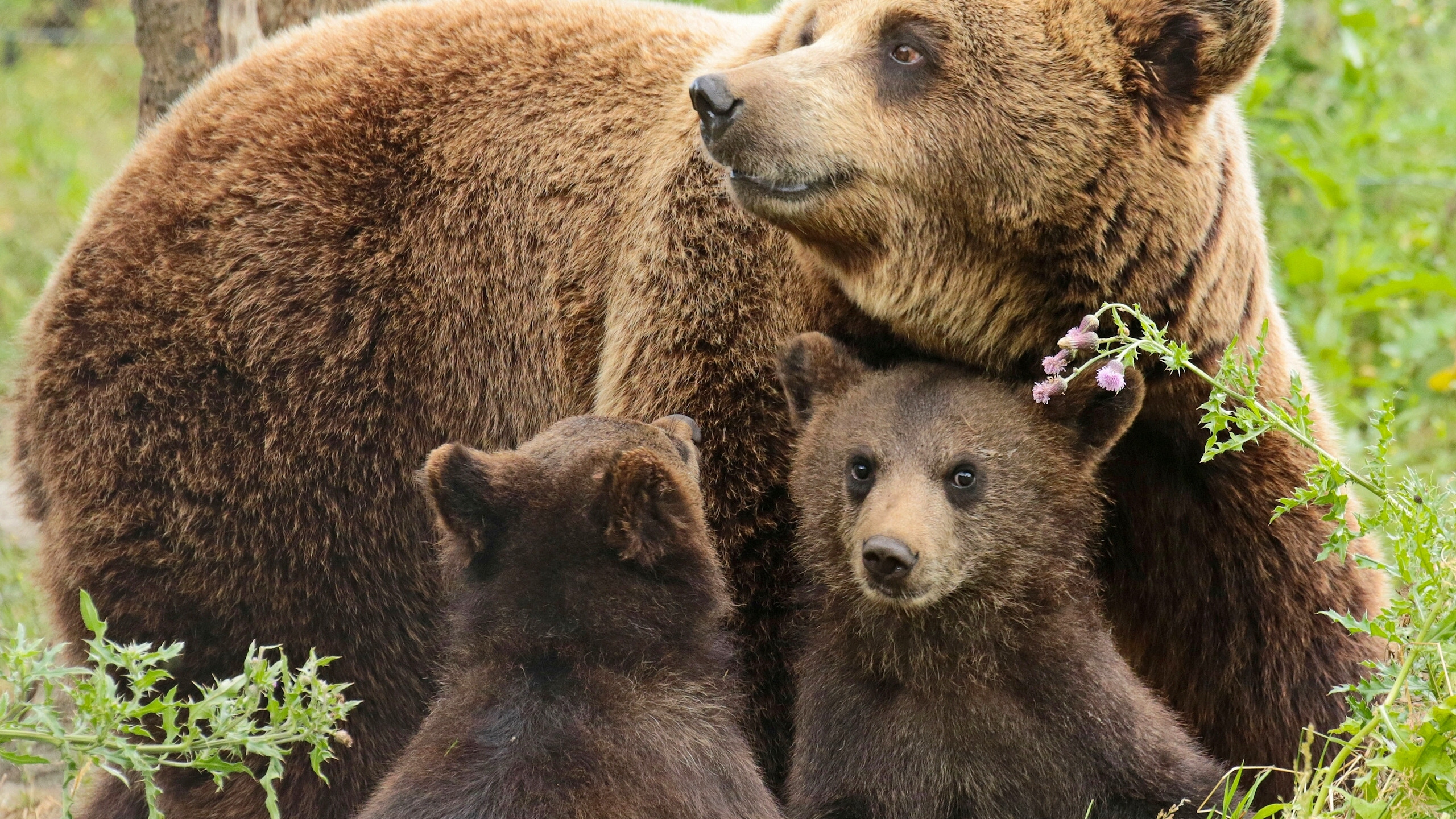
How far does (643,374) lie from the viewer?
5.11m

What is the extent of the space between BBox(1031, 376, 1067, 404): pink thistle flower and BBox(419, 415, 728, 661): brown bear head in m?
1.01

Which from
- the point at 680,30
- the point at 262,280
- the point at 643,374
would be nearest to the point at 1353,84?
the point at 680,30

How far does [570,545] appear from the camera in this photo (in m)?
4.25

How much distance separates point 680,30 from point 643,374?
150 centimetres

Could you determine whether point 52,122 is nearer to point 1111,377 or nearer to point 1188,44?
point 1188,44

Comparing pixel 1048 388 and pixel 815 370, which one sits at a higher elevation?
pixel 1048 388

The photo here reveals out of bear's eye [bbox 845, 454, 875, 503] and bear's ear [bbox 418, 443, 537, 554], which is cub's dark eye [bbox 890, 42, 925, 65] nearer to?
bear's eye [bbox 845, 454, 875, 503]

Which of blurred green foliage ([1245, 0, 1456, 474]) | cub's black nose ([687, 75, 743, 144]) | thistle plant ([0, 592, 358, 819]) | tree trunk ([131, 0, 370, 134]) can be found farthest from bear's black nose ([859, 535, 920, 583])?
blurred green foliage ([1245, 0, 1456, 474])

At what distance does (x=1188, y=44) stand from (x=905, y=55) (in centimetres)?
78

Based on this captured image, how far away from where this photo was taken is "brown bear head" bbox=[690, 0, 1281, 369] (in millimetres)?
4277

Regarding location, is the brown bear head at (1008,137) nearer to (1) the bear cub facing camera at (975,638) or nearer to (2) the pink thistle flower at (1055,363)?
(2) the pink thistle flower at (1055,363)

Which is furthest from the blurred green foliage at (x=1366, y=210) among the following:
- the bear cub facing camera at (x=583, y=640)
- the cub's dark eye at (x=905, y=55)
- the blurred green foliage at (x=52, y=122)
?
the blurred green foliage at (x=52, y=122)

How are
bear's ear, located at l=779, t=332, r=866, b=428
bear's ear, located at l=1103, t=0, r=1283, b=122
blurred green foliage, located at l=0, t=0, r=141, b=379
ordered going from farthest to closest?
blurred green foliage, located at l=0, t=0, r=141, b=379 → bear's ear, located at l=779, t=332, r=866, b=428 → bear's ear, located at l=1103, t=0, r=1283, b=122

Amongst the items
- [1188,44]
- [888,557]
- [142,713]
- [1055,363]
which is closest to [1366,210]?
[1188,44]
